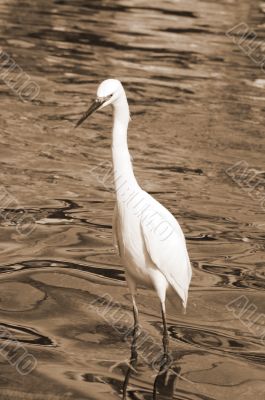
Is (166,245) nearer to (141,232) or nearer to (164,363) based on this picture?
(141,232)

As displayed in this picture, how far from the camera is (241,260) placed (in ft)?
29.3

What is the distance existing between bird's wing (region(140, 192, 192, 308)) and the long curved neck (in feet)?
0.79

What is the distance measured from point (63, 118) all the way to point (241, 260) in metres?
5.48

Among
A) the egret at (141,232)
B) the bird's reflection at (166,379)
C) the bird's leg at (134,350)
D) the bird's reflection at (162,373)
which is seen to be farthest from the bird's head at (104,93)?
the bird's reflection at (166,379)

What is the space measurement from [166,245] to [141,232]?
0.70 ft

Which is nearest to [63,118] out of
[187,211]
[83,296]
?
[187,211]

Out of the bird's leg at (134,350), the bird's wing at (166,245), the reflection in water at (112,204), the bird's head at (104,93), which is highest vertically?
the bird's head at (104,93)

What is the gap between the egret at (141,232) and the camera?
6.54 meters

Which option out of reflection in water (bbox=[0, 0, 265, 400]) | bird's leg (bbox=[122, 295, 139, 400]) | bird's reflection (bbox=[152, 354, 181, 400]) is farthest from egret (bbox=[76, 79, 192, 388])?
reflection in water (bbox=[0, 0, 265, 400])

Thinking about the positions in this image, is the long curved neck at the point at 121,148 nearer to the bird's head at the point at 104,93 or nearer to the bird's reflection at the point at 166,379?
the bird's head at the point at 104,93

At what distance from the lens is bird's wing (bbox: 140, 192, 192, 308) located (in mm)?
6637

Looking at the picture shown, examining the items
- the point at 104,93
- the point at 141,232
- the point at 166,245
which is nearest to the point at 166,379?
the point at 166,245

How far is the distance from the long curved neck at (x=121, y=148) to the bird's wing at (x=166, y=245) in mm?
241

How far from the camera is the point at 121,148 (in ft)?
21.5
